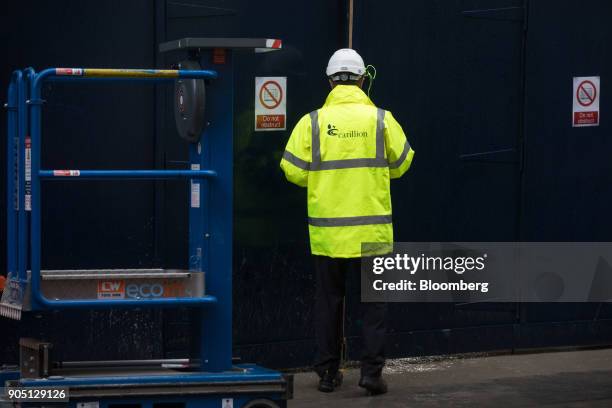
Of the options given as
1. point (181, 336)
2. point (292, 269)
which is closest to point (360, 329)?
point (292, 269)

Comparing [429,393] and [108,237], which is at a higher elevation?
[108,237]

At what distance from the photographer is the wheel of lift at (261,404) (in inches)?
256

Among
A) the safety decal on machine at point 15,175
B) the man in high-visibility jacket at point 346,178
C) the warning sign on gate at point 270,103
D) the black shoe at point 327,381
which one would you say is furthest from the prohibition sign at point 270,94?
the safety decal on machine at point 15,175

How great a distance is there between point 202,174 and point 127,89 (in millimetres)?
1856

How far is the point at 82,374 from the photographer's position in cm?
660

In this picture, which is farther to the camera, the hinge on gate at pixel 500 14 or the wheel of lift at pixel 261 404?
the hinge on gate at pixel 500 14

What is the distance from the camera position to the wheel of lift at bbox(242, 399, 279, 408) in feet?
21.3

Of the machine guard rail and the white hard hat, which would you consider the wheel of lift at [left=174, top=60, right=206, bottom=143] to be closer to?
the machine guard rail

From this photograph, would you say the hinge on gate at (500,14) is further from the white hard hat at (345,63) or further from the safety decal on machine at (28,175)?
the safety decal on machine at (28,175)

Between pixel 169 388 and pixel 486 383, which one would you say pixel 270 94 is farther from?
pixel 169 388

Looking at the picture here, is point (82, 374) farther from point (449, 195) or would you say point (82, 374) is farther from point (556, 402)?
point (449, 195)

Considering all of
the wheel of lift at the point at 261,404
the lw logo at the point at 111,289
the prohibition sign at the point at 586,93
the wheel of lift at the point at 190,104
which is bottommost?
the wheel of lift at the point at 261,404

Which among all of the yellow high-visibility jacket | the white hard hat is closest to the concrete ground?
the yellow high-visibility jacket

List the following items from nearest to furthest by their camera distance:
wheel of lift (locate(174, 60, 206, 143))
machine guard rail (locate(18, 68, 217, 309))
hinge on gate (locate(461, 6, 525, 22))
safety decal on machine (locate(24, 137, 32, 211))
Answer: machine guard rail (locate(18, 68, 217, 309)) < safety decal on machine (locate(24, 137, 32, 211)) < wheel of lift (locate(174, 60, 206, 143)) < hinge on gate (locate(461, 6, 525, 22))
